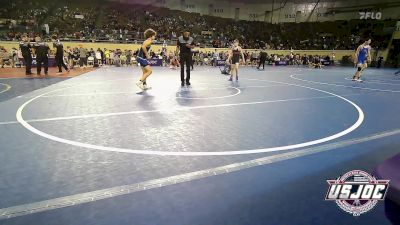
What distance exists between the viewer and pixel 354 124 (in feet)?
18.1

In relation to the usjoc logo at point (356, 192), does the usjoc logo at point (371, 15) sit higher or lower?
higher

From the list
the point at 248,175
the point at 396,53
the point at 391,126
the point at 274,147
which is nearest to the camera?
the point at 248,175

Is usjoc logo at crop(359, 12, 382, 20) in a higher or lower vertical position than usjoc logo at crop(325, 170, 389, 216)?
higher

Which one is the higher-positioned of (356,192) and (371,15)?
(371,15)

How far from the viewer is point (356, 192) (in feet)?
7.14

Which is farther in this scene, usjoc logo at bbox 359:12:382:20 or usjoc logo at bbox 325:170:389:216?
usjoc logo at bbox 359:12:382:20

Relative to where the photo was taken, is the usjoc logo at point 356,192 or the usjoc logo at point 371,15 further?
the usjoc logo at point 371,15

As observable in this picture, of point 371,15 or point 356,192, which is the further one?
point 371,15

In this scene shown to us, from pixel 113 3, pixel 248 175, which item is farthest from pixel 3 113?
pixel 113 3

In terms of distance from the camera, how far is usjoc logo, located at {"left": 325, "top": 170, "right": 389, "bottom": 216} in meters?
2.07

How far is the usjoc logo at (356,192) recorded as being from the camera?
2.07 m

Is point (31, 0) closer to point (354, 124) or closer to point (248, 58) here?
point (248, 58)

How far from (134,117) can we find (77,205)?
3315mm

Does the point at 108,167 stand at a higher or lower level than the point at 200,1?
lower
